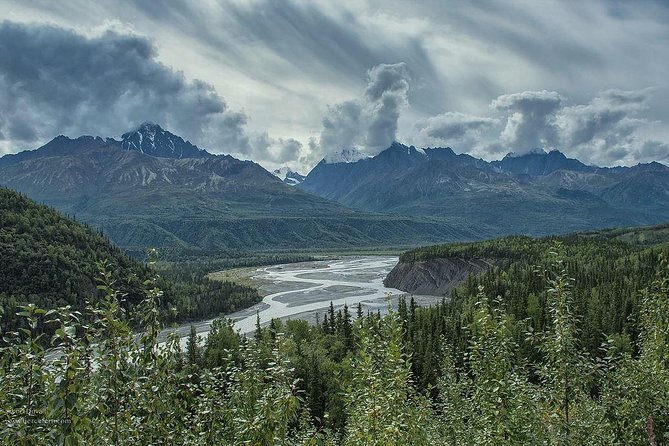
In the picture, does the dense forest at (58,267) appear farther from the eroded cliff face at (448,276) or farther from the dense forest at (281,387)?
the dense forest at (281,387)

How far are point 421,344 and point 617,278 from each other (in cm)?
5980

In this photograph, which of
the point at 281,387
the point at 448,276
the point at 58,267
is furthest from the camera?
the point at 448,276

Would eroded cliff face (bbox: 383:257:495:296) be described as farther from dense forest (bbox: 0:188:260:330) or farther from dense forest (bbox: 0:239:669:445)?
dense forest (bbox: 0:239:669:445)

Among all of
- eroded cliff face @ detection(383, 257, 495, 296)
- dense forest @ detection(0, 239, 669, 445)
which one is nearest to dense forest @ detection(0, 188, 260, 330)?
eroded cliff face @ detection(383, 257, 495, 296)

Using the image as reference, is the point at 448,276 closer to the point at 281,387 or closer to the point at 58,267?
the point at 58,267

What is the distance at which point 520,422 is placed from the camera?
14625mm

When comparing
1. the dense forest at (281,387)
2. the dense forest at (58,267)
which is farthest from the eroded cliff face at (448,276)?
the dense forest at (281,387)

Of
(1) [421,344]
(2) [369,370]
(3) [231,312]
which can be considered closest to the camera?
(2) [369,370]

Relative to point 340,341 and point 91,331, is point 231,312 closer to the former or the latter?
Result: point 340,341

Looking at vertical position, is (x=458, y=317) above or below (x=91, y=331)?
below

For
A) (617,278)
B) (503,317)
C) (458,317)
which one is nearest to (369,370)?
(503,317)

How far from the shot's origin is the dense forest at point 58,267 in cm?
14200

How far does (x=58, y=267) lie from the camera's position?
501 feet

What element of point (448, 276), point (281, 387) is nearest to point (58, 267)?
point (448, 276)
